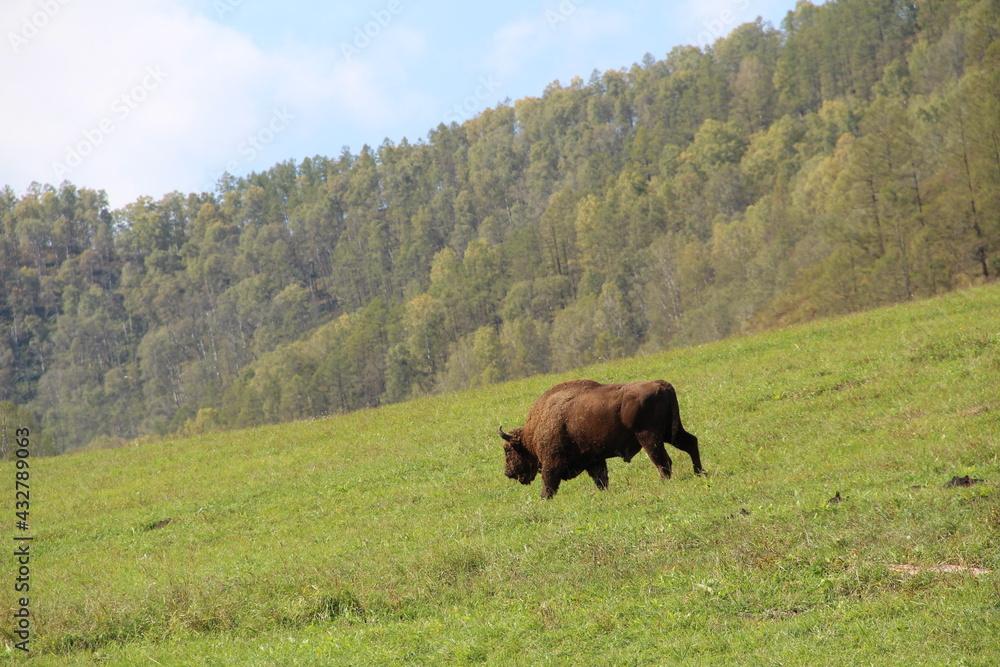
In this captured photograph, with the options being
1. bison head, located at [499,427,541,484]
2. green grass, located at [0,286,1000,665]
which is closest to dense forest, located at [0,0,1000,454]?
green grass, located at [0,286,1000,665]

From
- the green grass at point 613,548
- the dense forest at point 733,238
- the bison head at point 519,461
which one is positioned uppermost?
the dense forest at point 733,238

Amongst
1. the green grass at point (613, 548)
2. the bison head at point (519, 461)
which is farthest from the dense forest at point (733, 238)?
the bison head at point (519, 461)

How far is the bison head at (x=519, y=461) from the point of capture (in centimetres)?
1925

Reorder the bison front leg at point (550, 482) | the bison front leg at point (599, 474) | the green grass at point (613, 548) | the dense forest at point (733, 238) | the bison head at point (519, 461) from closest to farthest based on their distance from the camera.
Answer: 1. the green grass at point (613, 548)
2. the bison front leg at point (599, 474)
3. the bison front leg at point (550, 482)
4. the bison head at point (519, 461)
5. the dense forest at point (733, 238)

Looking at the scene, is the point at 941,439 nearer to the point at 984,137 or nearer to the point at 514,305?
the point at 984,137

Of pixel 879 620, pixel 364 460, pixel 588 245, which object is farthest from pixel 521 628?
pixel 588 245

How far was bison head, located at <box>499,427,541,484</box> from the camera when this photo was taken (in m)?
19.2

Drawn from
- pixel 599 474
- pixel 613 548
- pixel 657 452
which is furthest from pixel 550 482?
pixel 613 548

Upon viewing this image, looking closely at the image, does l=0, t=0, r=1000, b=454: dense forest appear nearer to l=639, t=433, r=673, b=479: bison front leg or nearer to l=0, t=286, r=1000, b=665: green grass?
l=0, t=286, r=1000, b=665: green grass

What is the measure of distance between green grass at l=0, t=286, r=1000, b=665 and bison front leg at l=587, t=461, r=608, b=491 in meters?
0.36

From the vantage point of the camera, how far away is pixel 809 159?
142 metres

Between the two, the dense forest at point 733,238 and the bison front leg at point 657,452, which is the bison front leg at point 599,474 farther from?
the dense forest at point 733,238

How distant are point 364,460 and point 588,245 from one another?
141 m

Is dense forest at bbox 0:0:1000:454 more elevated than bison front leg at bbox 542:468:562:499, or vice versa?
dense forest at bbox 0:0:1000:454
